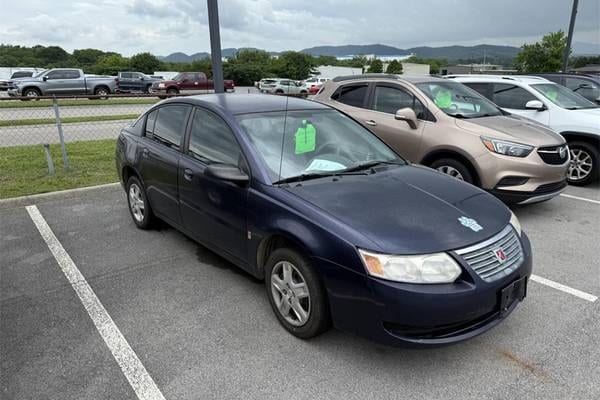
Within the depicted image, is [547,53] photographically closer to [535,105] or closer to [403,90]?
[535,105]

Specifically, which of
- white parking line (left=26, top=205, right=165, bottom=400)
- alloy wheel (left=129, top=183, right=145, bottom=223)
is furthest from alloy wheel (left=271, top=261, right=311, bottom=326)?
alloy wheel (left=129, top=183, right=145, bottom=223)

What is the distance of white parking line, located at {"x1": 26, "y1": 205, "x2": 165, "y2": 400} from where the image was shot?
2488 mm

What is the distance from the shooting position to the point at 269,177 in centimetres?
307

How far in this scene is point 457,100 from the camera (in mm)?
6105

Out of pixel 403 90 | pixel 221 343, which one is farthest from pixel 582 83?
pixel 221 343

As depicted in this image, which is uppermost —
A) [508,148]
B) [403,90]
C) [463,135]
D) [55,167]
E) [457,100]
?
[403,90]

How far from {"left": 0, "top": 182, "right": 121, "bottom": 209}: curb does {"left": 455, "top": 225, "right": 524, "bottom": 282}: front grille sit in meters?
5.63

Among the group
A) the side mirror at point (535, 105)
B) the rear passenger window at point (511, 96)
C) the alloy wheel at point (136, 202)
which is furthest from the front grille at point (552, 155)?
the alloy wheel at point (136, 202)

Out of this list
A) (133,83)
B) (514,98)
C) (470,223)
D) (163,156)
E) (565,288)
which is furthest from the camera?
(133,83)

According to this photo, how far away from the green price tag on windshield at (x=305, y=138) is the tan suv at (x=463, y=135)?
229cm

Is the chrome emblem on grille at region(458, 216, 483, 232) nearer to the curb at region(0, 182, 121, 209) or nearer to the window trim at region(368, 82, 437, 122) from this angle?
the window trim at region(368, 82, 437, 122)

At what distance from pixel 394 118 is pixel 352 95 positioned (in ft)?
3.61

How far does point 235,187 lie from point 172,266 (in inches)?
51.5

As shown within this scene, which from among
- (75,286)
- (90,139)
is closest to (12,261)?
(75,286)
